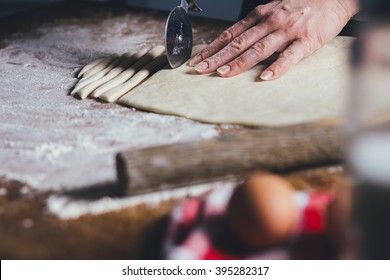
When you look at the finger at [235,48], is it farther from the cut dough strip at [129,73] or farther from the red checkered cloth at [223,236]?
the red checkered cloth at [223,236]

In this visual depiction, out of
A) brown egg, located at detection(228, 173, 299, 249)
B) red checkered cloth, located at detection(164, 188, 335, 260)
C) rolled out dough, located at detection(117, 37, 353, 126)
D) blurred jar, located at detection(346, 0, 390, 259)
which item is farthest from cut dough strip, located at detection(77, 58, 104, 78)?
blurred jar, located at detection(346, 0, 390, 259)

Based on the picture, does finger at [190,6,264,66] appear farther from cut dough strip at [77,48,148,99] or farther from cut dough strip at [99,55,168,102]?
cut dough strip at [77,48,148,99]

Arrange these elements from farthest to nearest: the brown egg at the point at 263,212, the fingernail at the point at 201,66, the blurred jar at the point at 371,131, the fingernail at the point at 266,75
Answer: the fingernail at the point at 201,66
the fingernail at the point at 266,75
the brown egg at the point at 263,212
the blurred jar at the point at 371,131

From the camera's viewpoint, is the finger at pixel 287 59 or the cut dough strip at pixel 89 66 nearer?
the finger at pixel 287 59

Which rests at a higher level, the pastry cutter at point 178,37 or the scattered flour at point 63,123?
the pastry cutter at point 178,37

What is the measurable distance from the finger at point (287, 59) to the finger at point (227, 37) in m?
0.19

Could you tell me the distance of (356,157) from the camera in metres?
0.66

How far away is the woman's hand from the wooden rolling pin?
603 mm

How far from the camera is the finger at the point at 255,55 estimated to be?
1.79 meters

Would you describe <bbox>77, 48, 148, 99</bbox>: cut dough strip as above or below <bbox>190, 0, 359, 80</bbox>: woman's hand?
below

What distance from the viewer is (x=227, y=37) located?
6.36 ft

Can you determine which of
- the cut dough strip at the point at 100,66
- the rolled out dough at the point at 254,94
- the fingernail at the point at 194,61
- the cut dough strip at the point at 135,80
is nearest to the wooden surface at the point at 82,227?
the rolled out dough at the point at 254,94

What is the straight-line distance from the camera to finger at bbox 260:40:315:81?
1726mm

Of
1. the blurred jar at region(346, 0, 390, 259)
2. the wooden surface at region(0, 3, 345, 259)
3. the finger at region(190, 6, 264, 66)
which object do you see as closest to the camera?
the blurred jar at region(346, 0, 390, 259)
